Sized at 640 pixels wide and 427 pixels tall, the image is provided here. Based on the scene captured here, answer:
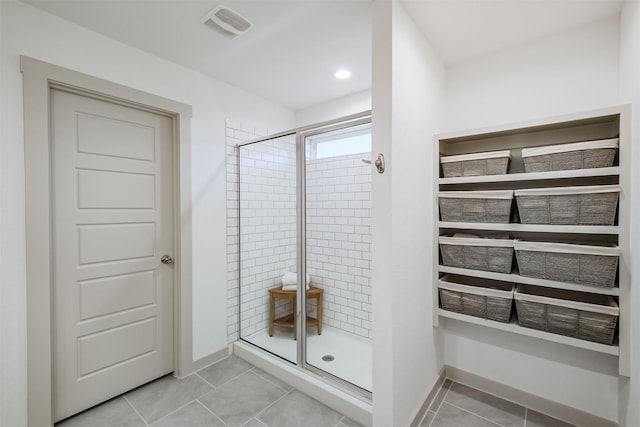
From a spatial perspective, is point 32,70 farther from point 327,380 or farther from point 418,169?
point 327,380

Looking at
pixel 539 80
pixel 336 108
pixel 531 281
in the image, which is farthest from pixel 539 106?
pixel 336 108

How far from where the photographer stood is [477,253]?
1.80 metres

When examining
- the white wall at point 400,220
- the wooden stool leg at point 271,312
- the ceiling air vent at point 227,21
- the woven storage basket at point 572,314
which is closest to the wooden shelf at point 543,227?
the white wall at point 400,220

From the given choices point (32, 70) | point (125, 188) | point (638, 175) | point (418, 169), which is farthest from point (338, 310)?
point (32, 70)

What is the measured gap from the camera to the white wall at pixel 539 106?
1.65 metres

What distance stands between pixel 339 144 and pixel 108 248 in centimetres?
197

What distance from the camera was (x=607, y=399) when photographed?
1.63 meters

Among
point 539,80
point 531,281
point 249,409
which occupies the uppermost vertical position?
point 539,80

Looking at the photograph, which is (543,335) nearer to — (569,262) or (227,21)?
(569,262)

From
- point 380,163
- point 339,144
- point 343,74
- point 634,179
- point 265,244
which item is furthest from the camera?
point 265,244

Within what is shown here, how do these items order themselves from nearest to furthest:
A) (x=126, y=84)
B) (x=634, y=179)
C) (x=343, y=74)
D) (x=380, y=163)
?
(x=634, y=179)
(x=380, y=163)
(x=126, y=84)
(x=343, y=74)

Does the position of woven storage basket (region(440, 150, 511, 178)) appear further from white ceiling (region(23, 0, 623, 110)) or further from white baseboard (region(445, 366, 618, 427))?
white baseboard (region(445, 366, 618, 427))

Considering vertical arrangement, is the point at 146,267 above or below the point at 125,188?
below

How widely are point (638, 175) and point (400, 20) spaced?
53.1 inches
